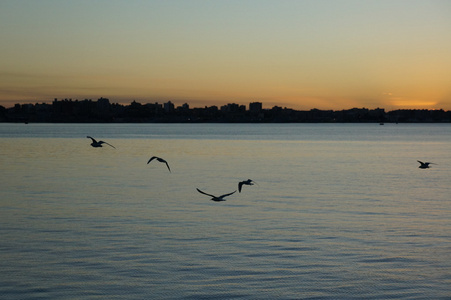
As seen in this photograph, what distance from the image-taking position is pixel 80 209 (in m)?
31.4

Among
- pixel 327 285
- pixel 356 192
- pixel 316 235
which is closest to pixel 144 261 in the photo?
pixel 327 285

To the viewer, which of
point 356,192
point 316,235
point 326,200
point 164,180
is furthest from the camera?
point 164,180

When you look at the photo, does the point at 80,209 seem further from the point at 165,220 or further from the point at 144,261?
the point at 144,261

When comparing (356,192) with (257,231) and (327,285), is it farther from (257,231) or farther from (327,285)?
(327,285)

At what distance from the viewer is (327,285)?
17.9 metres

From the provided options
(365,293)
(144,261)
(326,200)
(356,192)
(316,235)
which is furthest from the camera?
(356,192)

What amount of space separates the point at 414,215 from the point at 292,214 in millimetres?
6173

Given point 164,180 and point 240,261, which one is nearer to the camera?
point 240,261

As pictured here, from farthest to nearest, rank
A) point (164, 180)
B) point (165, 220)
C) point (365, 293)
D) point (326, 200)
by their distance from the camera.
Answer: point (164, 180)
point (326, 200)
point (165, 220)
point (365, 293)

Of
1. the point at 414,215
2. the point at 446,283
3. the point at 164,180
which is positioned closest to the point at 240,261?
the point at 446,283

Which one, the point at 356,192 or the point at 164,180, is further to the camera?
the point at 164,180

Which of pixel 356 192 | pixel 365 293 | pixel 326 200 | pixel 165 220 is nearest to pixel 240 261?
pixel 365 293

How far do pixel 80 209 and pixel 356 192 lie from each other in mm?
18741

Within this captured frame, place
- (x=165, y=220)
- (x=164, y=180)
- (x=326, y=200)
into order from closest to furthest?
1. (x=165, y=220)
2. (x=326, y=200)
3. (x=164, y=180)
